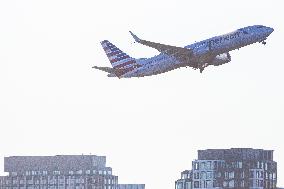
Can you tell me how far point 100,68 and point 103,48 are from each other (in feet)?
52.5

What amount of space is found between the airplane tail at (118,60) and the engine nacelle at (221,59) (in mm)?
13212

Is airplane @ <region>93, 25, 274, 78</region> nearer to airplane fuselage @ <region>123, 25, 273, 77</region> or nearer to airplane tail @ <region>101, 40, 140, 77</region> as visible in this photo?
airplane fuselage @ <region>123, 25, 273, 77</region>

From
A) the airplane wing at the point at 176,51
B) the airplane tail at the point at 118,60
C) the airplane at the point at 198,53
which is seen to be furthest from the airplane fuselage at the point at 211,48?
the airplane tail at the point at 118,60

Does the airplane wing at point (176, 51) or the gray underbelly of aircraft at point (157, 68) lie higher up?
the airplane wing at point (176, 51)

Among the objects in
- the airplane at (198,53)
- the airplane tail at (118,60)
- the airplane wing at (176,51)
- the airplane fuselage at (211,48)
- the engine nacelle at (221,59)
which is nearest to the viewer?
the airplane fuselage at (211,48)

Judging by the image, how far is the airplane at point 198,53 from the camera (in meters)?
128

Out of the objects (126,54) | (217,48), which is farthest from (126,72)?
(217,48)

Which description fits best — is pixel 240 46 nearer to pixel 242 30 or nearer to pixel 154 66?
pixel 242 30

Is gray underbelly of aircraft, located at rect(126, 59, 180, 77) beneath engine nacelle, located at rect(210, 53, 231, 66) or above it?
beneath

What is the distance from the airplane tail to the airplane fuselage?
542 centimetres

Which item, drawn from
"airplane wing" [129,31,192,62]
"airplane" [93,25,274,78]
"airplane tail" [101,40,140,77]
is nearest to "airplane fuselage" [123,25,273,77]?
"airplane" [93,25,274,78]

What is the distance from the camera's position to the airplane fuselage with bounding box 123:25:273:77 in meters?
127

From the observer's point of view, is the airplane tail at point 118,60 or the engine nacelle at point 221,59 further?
the airplane tail at point 118,60

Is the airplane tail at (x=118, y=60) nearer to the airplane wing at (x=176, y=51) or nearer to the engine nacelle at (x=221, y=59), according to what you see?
the airplane wing at (x=176, y=51)
